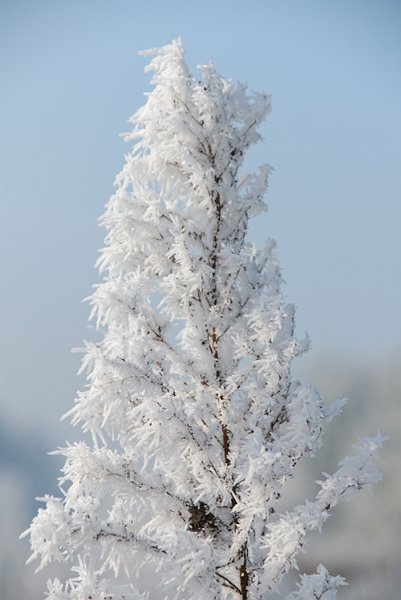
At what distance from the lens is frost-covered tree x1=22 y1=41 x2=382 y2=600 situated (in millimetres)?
6590

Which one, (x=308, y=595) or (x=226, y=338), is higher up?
(x=226, y=338)

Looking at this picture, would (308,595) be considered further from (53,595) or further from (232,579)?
(53,595)

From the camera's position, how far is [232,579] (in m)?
7.20

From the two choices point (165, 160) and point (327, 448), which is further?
point (327, 448)

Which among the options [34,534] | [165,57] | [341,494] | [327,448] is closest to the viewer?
[34,534]

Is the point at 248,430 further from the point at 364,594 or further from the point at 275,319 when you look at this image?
the point at 364,594

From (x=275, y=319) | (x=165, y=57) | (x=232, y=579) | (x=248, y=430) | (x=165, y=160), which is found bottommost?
(x=232, y=579)

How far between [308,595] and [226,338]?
288cm

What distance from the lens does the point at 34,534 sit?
6.29 m

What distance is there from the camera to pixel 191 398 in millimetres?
7449

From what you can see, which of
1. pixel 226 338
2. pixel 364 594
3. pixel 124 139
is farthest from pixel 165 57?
pixel 364 594

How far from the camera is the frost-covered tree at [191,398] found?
659 centimetres

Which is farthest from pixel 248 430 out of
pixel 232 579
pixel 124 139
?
pixel 124 139

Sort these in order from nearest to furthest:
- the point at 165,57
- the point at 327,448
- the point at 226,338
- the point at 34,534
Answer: the point at 34,534, the point at 226,338, the point at 165,57, the point at 327,448
